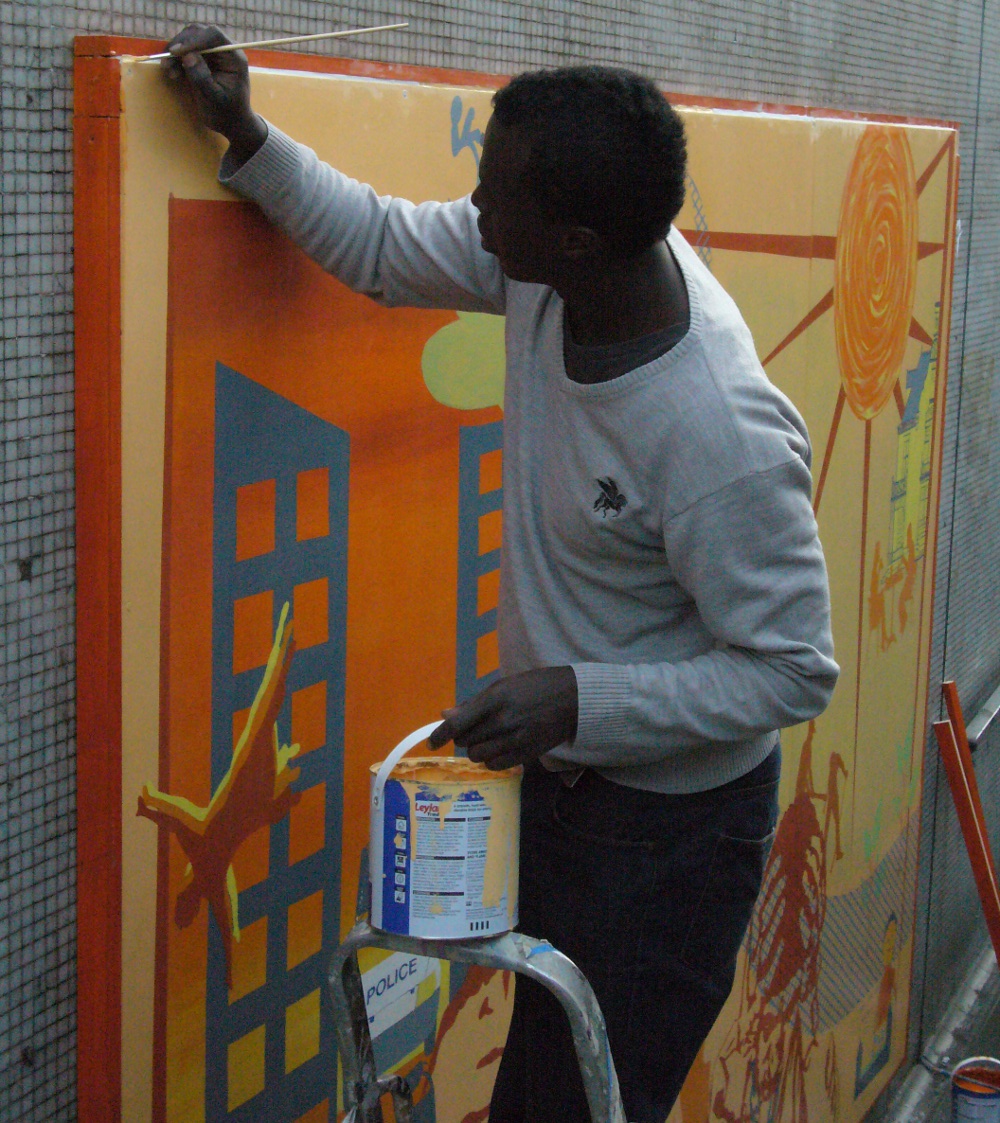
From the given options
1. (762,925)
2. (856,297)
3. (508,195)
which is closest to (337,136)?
(508,195)

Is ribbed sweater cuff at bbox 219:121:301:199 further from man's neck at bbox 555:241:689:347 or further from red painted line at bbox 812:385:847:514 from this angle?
red painted line at bbox 812:385:847:514

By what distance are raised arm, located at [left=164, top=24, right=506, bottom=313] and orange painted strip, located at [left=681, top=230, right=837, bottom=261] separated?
2.54ft

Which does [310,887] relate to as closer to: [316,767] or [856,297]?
[316,767]

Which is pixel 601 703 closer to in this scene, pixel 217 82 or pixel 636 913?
Answer: pixel 636 913

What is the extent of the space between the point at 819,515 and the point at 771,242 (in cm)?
64

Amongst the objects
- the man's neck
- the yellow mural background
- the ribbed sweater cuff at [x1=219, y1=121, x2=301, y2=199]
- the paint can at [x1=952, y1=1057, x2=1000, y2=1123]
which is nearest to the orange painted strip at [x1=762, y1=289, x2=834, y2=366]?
the yellow mural background

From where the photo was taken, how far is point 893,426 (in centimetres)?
361

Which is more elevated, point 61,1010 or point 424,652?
point 424,652

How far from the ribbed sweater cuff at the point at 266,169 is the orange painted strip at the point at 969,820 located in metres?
3.20

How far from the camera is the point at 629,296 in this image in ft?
5.35

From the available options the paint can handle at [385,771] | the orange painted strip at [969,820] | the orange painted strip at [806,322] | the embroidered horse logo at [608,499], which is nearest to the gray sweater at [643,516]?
the embroidered horse logo at [608,499]

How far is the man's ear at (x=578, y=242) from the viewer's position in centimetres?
155

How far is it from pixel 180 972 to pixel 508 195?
0.96 metres

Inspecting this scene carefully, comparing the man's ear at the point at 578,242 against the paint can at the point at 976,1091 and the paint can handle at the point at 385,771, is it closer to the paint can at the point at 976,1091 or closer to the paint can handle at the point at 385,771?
the paint can handle at the point at 385,771
